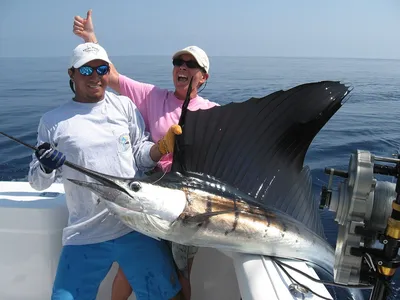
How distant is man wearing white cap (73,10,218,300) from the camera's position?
1775 mm

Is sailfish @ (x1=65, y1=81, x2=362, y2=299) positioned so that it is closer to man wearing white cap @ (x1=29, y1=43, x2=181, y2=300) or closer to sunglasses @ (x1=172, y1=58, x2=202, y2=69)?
man wearing white cap @ (x1=29, y1=43, x2=181, y2=300)

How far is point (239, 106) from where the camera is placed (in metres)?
1.63

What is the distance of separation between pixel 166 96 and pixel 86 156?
0.61 m

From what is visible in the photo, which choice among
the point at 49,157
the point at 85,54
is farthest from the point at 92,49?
the point at 49,157

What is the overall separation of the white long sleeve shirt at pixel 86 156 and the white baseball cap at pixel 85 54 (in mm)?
169

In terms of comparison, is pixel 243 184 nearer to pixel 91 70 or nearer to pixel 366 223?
pixel 366 223

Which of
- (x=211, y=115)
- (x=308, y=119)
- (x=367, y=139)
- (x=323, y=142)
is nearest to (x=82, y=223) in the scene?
(x=211, y=115)

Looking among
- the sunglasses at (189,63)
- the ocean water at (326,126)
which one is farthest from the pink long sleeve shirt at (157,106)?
the ocean water at (326,126)

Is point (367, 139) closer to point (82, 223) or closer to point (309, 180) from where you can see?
point (309, 180)

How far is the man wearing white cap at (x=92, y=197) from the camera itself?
155cm

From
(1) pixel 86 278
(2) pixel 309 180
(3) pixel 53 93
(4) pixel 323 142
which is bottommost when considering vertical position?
(3) pixel 53 93

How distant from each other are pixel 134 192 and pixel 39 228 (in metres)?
0.72

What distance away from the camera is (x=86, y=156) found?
1.55 m

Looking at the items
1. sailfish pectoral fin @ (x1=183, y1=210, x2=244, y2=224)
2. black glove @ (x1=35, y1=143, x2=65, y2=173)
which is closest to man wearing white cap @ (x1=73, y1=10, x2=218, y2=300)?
sailfish pectoral fin @ (x1=183, y1=210, x2=244, y2=224)
